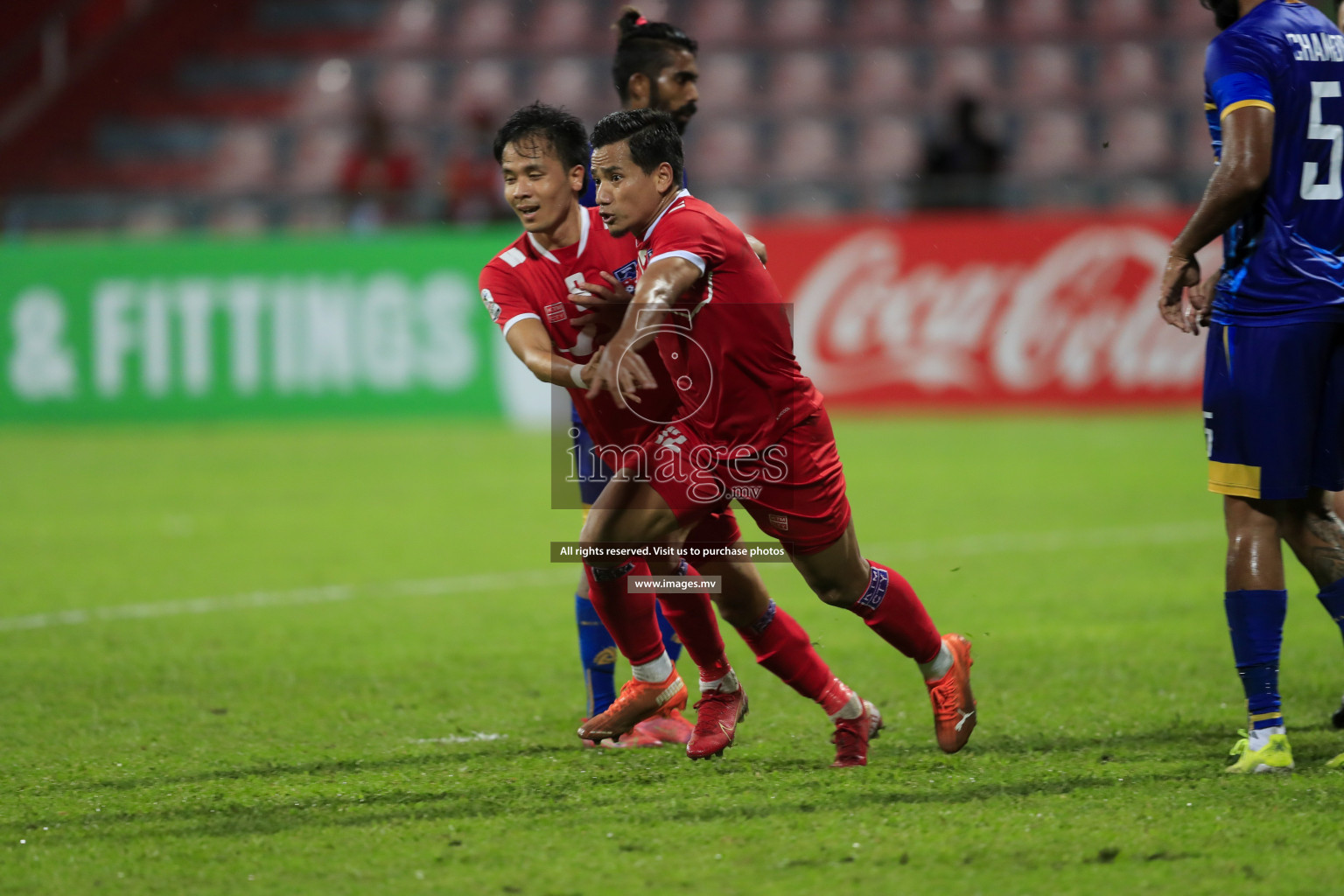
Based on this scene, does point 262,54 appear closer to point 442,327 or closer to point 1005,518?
point 442,327

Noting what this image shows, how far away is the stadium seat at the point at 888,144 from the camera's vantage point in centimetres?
1811

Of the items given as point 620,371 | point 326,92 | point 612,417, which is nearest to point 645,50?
point 612,417

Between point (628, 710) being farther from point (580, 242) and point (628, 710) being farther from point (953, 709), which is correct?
point (580, 242)

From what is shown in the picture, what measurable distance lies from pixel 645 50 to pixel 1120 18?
1524cm

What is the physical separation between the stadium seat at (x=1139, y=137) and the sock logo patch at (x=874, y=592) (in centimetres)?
1436

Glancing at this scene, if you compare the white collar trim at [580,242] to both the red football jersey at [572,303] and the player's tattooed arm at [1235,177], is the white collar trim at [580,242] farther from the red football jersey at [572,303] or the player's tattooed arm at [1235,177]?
the player's tattooed arm at [1235,177]

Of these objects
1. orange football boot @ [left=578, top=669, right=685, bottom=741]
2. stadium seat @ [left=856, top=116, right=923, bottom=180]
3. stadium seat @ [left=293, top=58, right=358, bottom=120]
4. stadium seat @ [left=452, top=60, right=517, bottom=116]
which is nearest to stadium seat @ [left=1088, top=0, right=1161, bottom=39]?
stadium seat @ [left=856, top=116, right=923, bottom=180]

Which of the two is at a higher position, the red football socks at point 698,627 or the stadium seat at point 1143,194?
the stadium seat at point 1143,194

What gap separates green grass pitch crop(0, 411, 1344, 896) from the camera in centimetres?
333

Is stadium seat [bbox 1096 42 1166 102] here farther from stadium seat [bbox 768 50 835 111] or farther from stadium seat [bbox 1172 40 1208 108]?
stadium seat [bbox 768 50 835 111]

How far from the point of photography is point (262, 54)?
20.7 m

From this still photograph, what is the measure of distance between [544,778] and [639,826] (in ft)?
1.82

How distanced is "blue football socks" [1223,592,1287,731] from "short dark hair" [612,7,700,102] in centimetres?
236

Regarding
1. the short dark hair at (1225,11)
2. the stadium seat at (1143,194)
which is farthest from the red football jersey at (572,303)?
the stadium seat at (1143,194)
